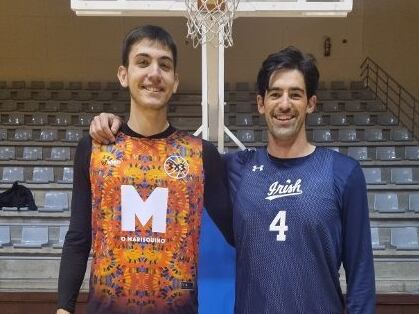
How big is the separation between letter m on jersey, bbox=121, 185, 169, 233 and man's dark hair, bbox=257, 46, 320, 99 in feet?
1.55

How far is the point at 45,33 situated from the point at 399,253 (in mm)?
7875

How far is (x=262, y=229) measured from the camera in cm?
159

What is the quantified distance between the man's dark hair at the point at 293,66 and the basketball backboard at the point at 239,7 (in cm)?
144

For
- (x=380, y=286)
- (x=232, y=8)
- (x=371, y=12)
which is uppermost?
(x=371, y=12)

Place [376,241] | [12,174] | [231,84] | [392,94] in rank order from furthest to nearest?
[231,84] < [392,94] < [12,174] < [376,241]

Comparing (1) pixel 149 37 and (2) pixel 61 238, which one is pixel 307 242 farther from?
(2) pixel 61 238

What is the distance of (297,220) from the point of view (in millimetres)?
1574

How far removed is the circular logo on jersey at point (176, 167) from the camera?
1582 mm

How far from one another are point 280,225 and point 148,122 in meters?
0.49

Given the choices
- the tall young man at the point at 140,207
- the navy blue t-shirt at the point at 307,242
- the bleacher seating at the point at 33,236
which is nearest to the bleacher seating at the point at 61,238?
the bleacher seating at the point at 33,236

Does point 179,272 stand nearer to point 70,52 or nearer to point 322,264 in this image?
point 322,264

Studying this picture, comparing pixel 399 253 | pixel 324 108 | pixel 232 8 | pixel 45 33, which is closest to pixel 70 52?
pixel 45 33

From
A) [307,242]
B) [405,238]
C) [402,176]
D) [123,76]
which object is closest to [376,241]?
[405,238]

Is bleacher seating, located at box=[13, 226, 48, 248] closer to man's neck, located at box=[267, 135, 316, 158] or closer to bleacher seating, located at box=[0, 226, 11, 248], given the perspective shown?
bleacher seating, located at box=[0, 226, 11, 248]
